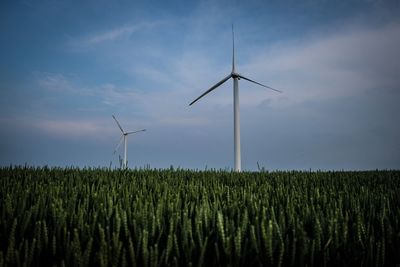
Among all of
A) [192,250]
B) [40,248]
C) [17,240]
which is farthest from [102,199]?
[192,250]

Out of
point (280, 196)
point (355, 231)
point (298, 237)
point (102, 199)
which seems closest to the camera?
point (298, 237)

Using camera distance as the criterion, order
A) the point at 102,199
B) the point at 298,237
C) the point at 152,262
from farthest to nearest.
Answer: the point at 102,199
the point at 298,237
the point at 152,262

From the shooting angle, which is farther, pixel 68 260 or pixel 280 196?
pixel 280 196

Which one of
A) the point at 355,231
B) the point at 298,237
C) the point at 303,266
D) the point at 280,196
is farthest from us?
the point at 280,196

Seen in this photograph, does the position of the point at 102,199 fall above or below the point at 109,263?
above

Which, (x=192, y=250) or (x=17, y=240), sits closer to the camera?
(x=192, y=250)

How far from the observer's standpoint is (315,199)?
5594mm

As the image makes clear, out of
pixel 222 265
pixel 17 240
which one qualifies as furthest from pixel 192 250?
pixel 17 240

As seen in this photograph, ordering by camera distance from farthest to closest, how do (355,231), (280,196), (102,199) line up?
(280,196), (102,199), (355,231)

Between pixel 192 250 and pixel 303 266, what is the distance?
877 millimetres

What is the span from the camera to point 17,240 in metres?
3.19

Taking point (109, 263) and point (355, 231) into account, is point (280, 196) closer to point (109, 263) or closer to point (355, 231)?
point (355, 231)

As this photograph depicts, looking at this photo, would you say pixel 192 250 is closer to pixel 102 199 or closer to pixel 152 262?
pixel 152 262

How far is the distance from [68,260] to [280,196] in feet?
12.0
